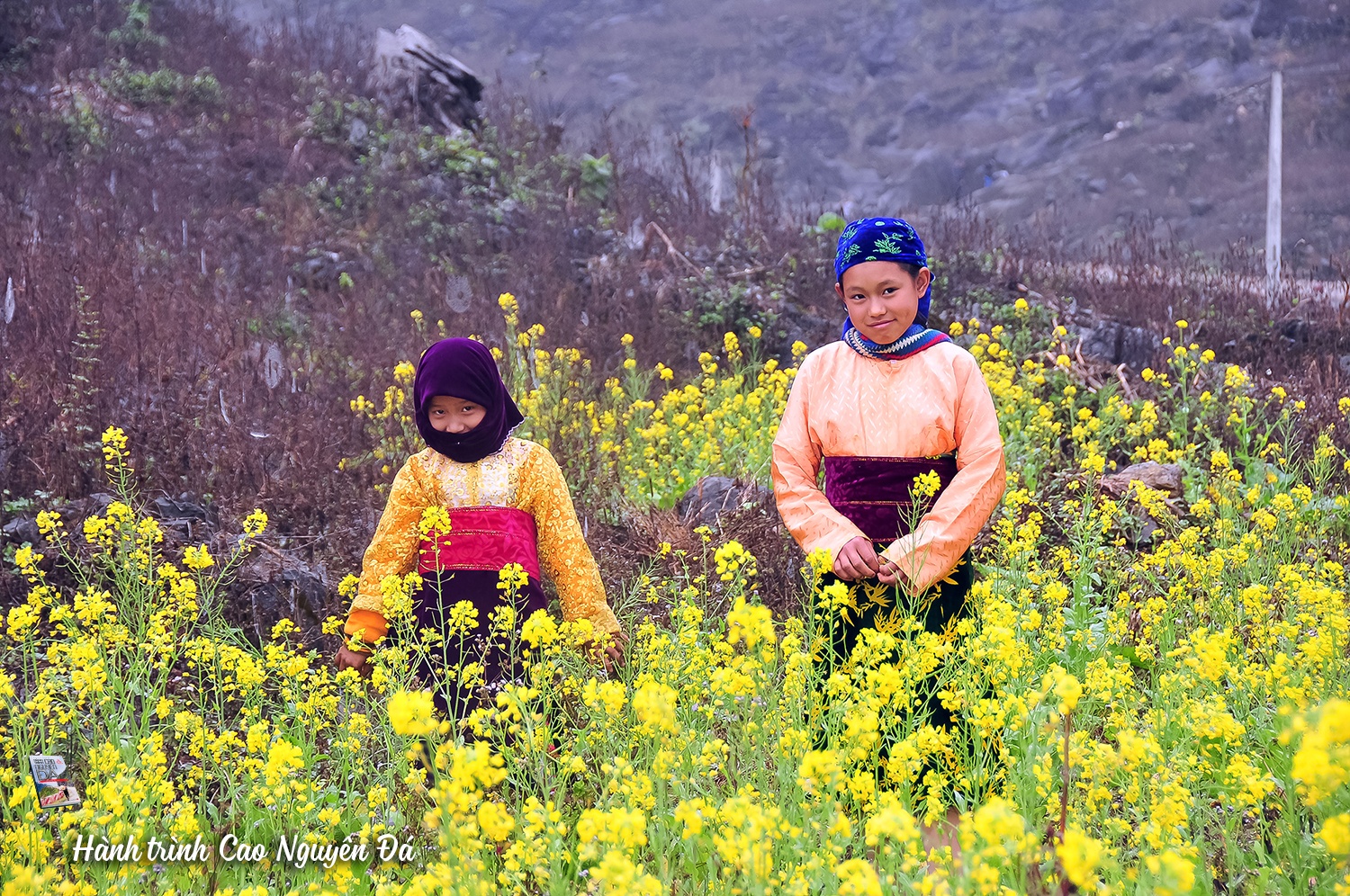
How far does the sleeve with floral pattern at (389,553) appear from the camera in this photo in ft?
9.36

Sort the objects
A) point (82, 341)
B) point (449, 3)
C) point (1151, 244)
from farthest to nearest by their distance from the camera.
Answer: point (449, 3) → point (1151, 244) → point (82, 341)

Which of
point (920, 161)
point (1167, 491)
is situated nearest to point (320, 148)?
point (1167, 491)

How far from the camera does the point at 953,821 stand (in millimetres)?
2404

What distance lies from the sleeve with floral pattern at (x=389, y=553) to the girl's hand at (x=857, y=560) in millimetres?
1307

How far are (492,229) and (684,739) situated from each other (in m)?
7.47

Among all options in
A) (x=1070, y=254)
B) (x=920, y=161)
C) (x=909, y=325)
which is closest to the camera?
(x=909, y=325)

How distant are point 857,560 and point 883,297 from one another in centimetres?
74

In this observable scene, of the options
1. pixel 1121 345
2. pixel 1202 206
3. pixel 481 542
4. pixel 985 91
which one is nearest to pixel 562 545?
pixel 481 542

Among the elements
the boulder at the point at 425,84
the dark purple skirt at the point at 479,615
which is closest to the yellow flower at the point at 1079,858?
the dark purple skirt at the point at 479,615

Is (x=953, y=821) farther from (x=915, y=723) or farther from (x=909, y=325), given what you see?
(x=909, y=325)

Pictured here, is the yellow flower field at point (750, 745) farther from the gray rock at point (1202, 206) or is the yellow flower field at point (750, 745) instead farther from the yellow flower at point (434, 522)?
the gray rock at point (1202, 206)

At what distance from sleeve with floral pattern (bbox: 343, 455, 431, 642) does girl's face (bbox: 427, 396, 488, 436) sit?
5.4 inches

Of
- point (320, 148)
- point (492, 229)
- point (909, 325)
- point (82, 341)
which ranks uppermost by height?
point (320, 148)

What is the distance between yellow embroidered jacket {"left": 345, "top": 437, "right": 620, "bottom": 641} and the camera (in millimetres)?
2871
